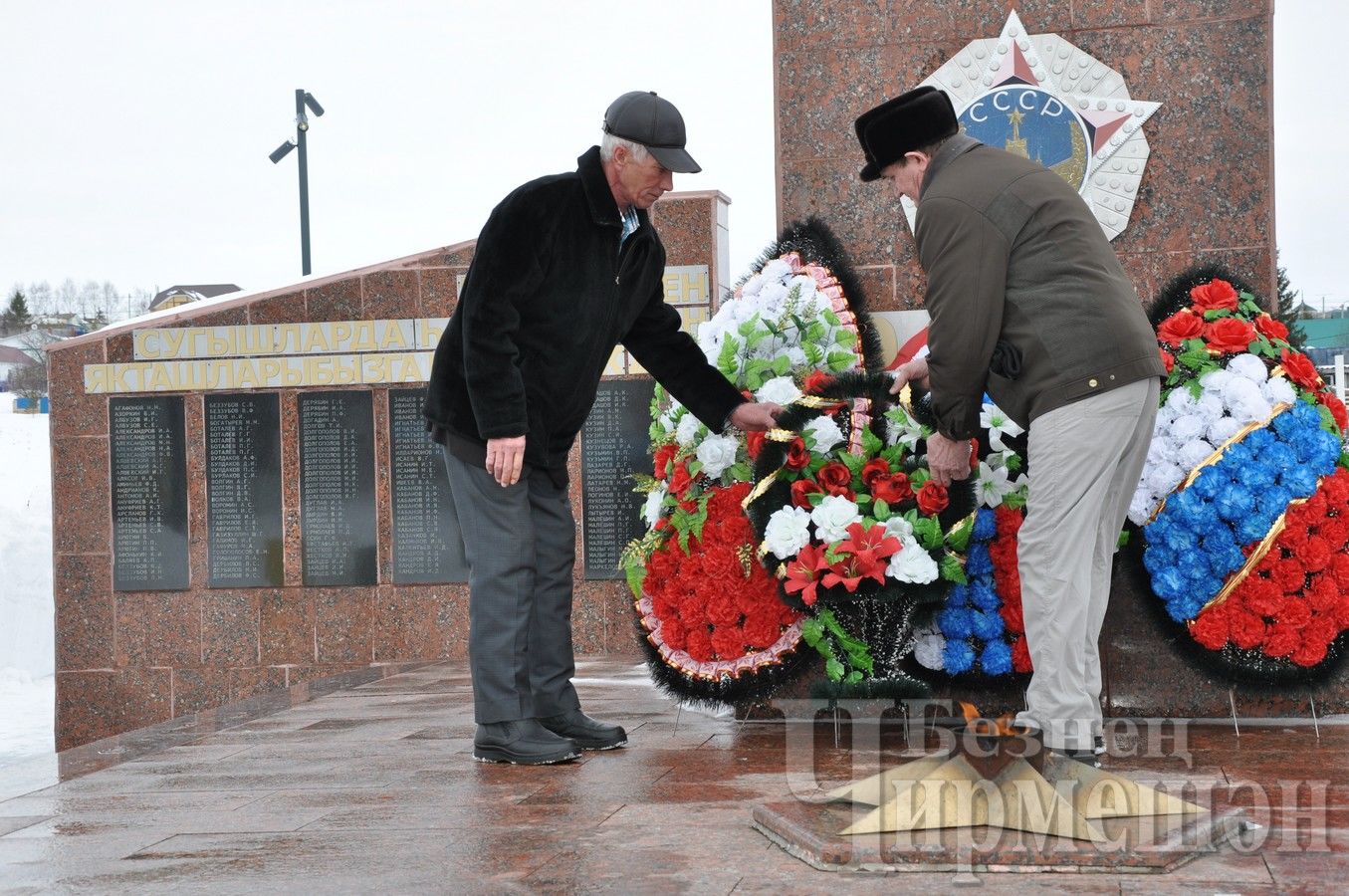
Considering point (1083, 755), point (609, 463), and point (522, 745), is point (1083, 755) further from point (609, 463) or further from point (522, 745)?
point (609, 463)

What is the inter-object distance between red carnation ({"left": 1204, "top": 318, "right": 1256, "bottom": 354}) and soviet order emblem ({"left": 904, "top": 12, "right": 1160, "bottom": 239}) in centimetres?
59

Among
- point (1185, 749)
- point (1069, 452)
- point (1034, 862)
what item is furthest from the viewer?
point (1185, 749)

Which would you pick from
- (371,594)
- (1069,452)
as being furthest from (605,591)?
(1069,452)

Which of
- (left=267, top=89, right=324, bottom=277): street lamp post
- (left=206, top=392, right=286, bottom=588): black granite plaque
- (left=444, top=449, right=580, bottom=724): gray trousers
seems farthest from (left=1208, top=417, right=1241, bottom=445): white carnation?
(left=267, top=89, right=324, bottom=277): street lamp post

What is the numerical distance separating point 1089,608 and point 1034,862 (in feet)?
3.46

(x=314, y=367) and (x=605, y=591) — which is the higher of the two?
(x=314, y=367)

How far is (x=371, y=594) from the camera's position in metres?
8.35

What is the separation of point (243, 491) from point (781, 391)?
5.12 metres

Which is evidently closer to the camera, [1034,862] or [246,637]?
[1034,862]

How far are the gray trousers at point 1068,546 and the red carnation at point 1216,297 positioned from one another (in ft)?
3.67

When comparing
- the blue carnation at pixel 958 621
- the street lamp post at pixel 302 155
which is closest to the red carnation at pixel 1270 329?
the blue carnation at pixel 958 621

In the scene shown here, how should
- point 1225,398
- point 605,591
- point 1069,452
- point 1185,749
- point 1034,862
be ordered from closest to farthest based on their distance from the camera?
point 1034,862 < point 1069,452 < point 1185,749 < point 1225,398 < point 605,591

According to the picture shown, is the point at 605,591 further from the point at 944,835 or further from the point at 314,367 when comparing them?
the point at 944,835

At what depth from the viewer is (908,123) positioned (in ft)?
11.1
